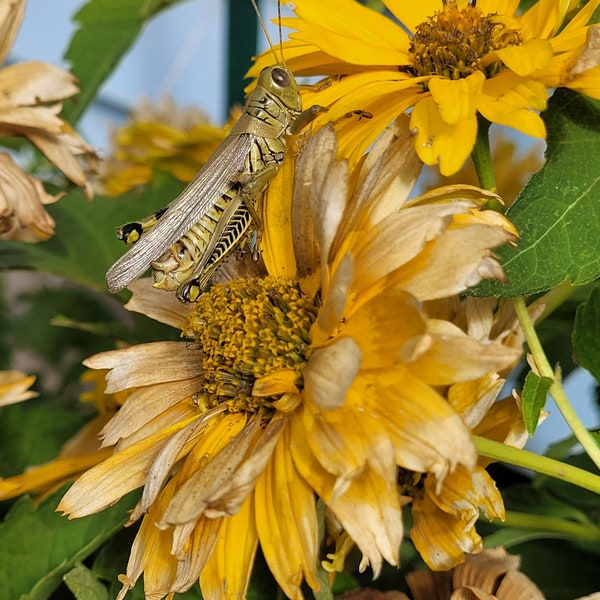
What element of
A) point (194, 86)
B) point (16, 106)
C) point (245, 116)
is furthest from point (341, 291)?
point (194, 86)

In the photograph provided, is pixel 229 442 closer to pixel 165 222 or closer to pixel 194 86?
pixel 165 222

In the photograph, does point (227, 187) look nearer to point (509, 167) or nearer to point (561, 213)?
point (561, 213)

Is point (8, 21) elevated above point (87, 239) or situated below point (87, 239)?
above

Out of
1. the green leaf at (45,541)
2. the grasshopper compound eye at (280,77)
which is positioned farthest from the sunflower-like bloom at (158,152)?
the green leaf at (45,541)

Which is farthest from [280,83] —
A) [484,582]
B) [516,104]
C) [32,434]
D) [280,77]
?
[32,434]

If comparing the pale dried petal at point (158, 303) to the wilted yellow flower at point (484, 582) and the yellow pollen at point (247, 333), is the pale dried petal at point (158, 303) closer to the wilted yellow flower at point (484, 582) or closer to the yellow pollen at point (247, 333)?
the yellow pollen at point (247, 333)

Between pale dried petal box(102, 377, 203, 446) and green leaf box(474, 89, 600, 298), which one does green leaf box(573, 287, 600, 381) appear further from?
pale dried petal box(102, 377, 203, 446)

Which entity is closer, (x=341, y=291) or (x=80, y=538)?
(x=341, y=291)
